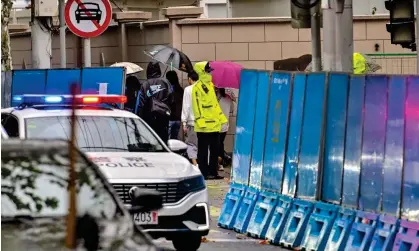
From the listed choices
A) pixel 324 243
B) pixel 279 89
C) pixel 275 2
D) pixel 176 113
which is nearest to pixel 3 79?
pixel 176 113

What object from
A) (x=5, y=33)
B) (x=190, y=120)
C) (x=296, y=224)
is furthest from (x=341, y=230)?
(x=5, y=33)

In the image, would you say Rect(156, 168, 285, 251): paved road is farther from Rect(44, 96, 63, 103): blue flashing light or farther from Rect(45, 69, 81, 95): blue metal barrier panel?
Rect(45, 69, 81, 95): blue metal barrier panel

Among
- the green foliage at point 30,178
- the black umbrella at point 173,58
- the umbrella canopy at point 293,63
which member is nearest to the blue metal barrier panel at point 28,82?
the black umbrella at point 173,58

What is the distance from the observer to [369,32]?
22.6m

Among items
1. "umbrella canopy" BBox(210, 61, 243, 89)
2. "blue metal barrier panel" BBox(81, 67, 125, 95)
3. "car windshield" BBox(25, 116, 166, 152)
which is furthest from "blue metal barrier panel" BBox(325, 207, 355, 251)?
"umbrella canopy" BBox(210, 61, 243, 89)

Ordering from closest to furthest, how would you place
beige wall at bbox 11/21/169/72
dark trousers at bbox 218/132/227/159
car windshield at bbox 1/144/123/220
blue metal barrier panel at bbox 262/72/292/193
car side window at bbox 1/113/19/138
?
car windshield at bbox 1/144/123/220, car side window at bbox 1/113/19/138, blue metal barrier panel at bbox 262/72/292/193, dark trousers at bbox 218/132/227/159, beige wall at bbox 11/21/169/72

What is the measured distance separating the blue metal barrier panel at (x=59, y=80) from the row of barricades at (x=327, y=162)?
5.58 metres

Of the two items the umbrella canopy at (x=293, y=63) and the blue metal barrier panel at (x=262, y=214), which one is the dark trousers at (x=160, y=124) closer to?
the umbrella canopy at (x=293, y=63)

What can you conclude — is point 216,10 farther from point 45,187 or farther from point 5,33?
point 45,187

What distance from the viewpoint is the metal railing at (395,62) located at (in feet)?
69.5

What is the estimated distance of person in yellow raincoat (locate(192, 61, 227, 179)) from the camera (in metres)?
18.8

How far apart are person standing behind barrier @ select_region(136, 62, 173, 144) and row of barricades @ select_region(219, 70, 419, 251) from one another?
5.53 m

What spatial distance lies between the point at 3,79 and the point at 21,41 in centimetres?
841

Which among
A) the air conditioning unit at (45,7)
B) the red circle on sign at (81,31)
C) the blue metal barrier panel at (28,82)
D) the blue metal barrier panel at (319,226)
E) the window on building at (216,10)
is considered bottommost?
the blue metal barrier panel at (319,226)
